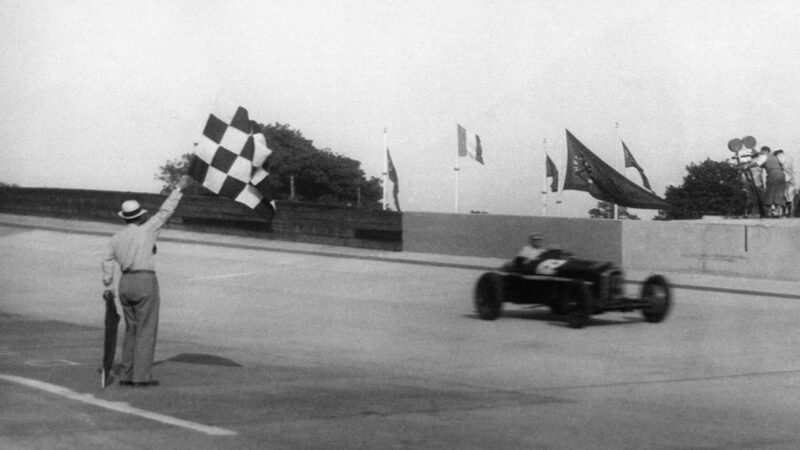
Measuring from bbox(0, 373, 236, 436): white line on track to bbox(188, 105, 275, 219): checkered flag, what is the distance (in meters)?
2.32

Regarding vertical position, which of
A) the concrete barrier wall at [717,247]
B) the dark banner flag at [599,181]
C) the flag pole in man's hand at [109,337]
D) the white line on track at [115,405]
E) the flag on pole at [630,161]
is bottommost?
the white line on track at [115,405]

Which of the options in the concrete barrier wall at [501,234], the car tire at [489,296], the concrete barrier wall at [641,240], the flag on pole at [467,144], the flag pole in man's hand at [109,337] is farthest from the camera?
the flag on pole at [467,144]

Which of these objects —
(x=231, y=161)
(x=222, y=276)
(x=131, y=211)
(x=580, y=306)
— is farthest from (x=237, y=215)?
(x=131, y=211)

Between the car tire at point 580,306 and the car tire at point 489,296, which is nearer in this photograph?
the car tire at point 580,306

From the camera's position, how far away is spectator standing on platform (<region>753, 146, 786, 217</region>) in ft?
82.8

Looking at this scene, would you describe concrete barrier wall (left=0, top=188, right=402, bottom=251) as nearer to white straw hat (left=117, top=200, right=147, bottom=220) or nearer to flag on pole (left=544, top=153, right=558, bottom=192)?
flag on pole (left=544, top=153, right=558, bottom=192)

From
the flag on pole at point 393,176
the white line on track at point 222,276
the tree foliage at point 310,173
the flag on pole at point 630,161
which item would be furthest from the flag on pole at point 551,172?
the tree foliage at point 310,173

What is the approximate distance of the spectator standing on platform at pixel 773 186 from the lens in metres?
25.2

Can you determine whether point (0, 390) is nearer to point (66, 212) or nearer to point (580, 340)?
point (580, 340)

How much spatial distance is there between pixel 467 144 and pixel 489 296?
2206cm

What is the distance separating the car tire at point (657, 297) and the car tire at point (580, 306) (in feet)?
3.38

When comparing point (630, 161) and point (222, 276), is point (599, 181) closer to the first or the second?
point (630, 161)

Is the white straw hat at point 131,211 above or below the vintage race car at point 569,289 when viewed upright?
above

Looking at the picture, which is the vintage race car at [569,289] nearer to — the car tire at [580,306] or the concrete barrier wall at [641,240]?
the car tire at [580,306]
